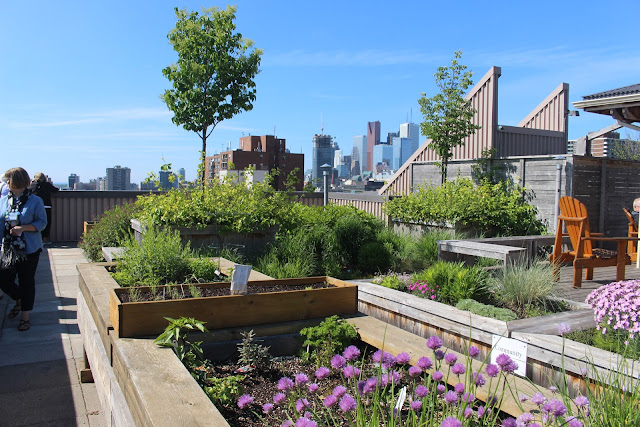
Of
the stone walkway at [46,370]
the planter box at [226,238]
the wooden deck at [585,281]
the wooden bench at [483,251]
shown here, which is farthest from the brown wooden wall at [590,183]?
the stone walkway at [46,370]

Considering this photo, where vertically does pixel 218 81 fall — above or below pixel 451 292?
above

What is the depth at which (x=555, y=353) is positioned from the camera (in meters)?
2.82

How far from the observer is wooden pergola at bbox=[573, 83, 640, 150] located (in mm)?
6344

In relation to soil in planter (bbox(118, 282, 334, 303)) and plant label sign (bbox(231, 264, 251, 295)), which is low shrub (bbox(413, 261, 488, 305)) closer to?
soil in planter (bbox(118, 282, 334, 303))

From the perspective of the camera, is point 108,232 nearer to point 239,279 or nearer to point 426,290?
point 239,279

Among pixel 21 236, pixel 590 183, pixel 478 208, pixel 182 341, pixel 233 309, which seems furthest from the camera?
pixel 590 183

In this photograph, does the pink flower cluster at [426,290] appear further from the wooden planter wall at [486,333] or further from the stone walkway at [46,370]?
the stone walkway at [46,370]

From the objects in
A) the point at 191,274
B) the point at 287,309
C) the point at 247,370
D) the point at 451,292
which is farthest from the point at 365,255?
the point at 247,370

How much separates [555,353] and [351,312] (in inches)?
55.4

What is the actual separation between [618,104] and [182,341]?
6239 millimetres

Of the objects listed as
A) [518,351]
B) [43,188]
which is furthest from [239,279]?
[43,188]

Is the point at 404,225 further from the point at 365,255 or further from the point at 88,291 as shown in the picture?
the point at 88,291

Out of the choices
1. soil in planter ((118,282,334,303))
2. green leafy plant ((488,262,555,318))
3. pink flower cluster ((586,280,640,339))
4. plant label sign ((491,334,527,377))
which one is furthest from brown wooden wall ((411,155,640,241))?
plant label sign ((491,334,527,377))

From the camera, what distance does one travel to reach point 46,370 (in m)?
4.04
